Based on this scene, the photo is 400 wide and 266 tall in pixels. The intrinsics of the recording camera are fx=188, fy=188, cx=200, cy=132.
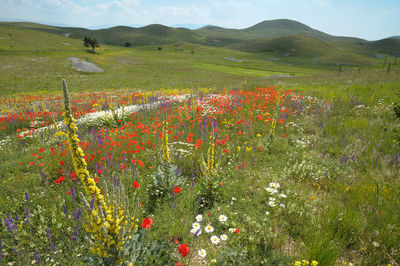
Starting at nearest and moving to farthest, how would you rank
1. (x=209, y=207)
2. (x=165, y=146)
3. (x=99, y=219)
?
(x=99, y=219) → (x=165, y=146) → (x=209, y=207)

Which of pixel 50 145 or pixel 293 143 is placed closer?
pixel 293 143

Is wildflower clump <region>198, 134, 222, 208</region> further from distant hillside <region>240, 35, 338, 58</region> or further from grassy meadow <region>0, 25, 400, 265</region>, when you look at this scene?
distant hillside <region>240, 35, 338, 58</region>

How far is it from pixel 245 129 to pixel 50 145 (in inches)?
270

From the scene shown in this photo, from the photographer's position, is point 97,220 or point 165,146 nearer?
point 97,220

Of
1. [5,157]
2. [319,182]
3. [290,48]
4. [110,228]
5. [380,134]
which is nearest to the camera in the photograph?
[110,228]

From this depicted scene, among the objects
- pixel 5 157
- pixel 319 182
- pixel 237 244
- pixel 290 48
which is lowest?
pixel 5 157

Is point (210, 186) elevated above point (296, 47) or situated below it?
below

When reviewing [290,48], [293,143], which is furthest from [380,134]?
[290,48]

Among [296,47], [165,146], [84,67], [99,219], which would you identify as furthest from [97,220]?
[296,47]

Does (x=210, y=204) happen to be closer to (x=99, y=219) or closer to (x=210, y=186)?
(x=210, y=186)

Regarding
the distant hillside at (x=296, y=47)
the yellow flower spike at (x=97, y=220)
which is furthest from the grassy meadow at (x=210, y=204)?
the distant hillside at (x=296, y=47)

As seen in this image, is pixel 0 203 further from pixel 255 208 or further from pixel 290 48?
pixel 290 48

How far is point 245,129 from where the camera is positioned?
6.80 metres

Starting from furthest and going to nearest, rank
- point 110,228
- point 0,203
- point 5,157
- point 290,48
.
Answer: point 290,48
point 5,157
point 0,203
point 110,228
